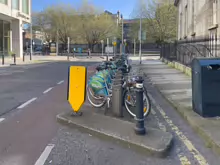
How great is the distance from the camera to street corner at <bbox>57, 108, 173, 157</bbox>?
4914 mm

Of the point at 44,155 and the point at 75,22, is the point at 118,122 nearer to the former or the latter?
the point at 44,155

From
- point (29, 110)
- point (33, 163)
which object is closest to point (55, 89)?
point (29, 110)

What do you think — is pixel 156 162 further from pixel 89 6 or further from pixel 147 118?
pixel 89 6

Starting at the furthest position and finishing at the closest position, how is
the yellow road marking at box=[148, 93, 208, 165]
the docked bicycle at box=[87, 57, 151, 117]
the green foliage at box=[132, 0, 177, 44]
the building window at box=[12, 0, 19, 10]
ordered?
the green foliage at box=[132, 0, 177, 44] < the building window at box=[12, 0, 19, 10] < the docked bicycle at box=[87, 57, 151, 117] < the yellow road marking at box=[148, 93, 208, 165]

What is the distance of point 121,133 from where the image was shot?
557 cm

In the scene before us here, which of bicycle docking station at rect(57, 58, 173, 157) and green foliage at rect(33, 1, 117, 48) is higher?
green foliage at rect(33, 1, 117, 48)

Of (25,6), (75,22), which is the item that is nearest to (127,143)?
(25,6)

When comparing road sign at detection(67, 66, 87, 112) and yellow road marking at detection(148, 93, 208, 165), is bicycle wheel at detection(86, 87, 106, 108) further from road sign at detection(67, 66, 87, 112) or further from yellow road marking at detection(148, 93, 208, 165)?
yellow road marking at detection(148, 93, 208, 165)

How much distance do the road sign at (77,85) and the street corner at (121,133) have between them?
36cm

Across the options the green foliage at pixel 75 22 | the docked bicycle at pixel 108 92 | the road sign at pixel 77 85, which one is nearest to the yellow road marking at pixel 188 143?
the docked bicycle at pixel 108 92

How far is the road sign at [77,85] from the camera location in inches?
268

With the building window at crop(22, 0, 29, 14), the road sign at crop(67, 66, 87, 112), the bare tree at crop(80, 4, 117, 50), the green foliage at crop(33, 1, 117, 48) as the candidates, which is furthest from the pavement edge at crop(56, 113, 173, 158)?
the bare tree at crop(80, 4, 117, 50)

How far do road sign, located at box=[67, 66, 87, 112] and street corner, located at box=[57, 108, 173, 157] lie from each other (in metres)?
0.36

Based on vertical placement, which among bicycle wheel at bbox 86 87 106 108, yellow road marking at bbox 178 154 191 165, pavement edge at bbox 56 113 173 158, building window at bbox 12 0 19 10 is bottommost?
yellow road marking at bbox 178 154 191 165
